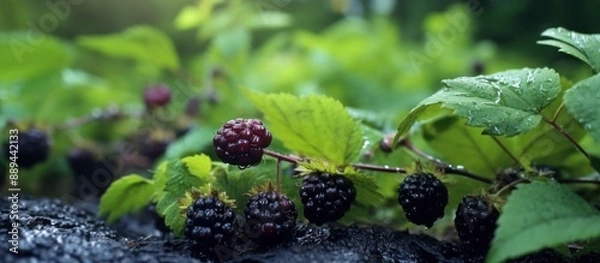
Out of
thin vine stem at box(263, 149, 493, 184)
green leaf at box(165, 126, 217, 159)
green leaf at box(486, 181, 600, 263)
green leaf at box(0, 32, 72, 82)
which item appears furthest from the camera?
green leaf at box(0, 32, 72, 82)

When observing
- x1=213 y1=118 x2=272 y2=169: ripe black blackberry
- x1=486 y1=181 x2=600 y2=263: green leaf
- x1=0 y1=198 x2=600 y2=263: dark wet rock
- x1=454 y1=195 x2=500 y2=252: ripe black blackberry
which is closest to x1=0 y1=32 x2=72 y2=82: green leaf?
x1=0 y1=198 x2=600 y2=263: dark wet rock

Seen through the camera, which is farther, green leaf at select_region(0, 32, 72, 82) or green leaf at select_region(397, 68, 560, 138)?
green leaf at select_region(0, 32, 72, 82)

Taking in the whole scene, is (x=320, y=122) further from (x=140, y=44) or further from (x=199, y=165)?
(x=140, y=44)

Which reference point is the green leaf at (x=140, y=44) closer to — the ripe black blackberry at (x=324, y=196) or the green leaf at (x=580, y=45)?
the ripe black blackberry at (x=324, y=196)

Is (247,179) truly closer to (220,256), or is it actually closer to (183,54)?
(220,256)

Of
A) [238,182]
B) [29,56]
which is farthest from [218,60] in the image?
[238,182]

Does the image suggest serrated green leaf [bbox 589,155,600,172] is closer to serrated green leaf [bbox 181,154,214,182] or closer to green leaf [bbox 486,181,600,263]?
green leaf [bbox 486,181,600,263]
